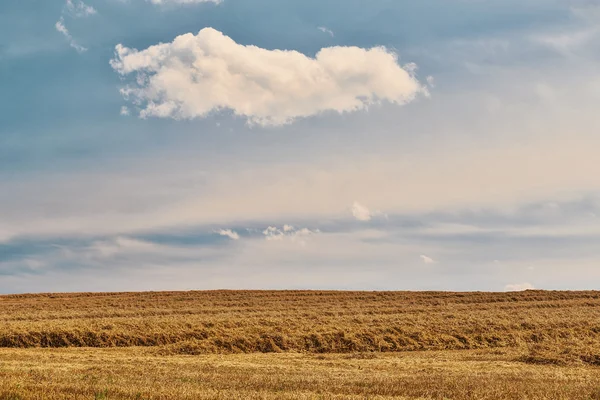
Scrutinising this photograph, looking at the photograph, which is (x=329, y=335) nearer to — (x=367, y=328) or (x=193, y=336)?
(x=367, y=328)

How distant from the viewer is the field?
16391mm

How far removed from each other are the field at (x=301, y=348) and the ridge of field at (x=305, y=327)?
0.09 m

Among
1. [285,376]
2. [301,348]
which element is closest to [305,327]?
[301,348]

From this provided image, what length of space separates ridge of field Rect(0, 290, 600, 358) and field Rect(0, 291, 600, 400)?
0.09m

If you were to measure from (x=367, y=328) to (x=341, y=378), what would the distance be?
16284 millimetres

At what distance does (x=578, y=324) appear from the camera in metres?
39.4

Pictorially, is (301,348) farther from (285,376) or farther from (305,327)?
(285,376)

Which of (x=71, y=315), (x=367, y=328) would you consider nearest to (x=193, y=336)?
(x=367, y=328)

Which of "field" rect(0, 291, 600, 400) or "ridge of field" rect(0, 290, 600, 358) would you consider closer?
"field" rect(0, 291, 600, 400)

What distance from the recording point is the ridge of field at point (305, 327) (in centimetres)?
3288

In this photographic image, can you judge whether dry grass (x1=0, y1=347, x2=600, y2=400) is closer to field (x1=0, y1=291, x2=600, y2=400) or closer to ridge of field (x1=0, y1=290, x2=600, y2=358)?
field (x1=0, y1=291, x2=600, y2=400)

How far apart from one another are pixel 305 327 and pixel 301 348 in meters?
3.38

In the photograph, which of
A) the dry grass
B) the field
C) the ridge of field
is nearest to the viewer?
the dry grass

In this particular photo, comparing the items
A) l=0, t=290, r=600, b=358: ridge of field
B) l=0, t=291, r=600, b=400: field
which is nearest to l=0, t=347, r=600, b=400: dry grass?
l=0, t=291, r=600, b=400: field
